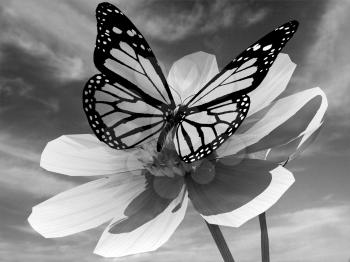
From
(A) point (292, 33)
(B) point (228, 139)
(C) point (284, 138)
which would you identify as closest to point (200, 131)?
(B) point (228, 139)

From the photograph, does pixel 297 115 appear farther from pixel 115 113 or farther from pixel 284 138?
pixel 115 113

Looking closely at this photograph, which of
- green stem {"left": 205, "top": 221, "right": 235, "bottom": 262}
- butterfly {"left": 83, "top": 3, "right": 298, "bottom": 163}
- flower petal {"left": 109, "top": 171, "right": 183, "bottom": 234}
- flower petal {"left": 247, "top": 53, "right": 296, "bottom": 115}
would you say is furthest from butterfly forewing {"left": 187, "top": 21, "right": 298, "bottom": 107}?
green stem {"left": 205, "top": 221, "right": 235, "bottom": 262}

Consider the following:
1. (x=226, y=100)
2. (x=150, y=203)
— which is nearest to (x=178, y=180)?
(x=150, y=203)

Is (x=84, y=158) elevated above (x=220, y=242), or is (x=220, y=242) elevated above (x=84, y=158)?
(x=84, y=158)

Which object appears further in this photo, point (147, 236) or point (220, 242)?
point (147, 236)

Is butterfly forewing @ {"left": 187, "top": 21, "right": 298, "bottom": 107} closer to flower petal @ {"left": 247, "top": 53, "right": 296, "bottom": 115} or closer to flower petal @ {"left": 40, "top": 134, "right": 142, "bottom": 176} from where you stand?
flower petal @ {"left": 247, "top": 53, "right": 296, "bottom": 115}

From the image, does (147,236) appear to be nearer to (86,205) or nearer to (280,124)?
(86,205)
